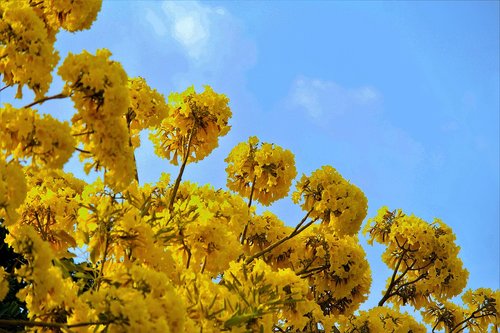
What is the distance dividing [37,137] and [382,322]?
10227 mm

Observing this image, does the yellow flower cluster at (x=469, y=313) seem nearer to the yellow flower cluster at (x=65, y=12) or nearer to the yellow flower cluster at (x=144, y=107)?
the yellow flower cluster at (x=144, y=107)

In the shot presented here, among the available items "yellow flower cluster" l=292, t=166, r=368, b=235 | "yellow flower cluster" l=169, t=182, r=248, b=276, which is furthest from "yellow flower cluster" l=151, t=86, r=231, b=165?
"yellow flower cluster" l=169, t=182, r=248, b=276

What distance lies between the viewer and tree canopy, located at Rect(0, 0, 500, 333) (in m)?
5.74

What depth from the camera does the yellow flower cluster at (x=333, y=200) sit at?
448 inches

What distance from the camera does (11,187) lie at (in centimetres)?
594

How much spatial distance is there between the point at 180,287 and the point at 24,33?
9.55ft

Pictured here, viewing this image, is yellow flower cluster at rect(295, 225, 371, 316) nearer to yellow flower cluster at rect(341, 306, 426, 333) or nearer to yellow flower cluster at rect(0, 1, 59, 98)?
yellow flower cluster at rect(341, 306, 426, 333)

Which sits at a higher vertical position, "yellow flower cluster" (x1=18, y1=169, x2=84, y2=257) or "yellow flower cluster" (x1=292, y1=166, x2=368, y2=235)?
"yellow flower cluster" (x1=292, y1=166, x2=368, y2=235)

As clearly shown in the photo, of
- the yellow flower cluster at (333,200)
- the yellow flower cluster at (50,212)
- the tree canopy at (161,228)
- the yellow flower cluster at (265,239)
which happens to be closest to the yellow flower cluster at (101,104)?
the tree canopy at (161,228)

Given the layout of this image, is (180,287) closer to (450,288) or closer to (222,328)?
(222,328)

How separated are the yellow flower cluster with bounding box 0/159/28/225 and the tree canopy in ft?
0.04

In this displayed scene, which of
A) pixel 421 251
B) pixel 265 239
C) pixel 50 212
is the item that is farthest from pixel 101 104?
pixel 421 251

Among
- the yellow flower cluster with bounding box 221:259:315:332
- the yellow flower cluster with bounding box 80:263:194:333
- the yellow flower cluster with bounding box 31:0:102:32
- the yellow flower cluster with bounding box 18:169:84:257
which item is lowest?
the yellow flower cluster with bounding box 80:263:194:333

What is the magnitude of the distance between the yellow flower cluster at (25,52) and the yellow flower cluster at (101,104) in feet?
1.13
